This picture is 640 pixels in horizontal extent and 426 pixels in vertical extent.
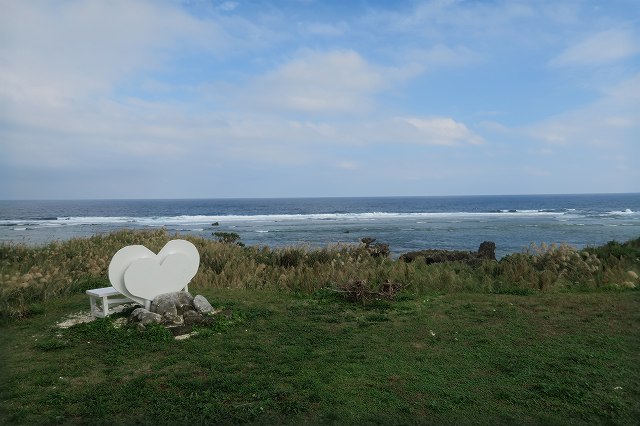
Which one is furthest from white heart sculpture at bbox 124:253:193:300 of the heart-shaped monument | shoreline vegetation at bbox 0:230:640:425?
shoreline vegetation at bbox 0:230:640:425

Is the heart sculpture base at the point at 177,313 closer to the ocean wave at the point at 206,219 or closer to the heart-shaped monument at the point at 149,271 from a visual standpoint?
the heart-shaped monument at the point at 149,271

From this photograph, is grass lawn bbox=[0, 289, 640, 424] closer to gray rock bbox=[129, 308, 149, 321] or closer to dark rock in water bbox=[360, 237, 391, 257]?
gray rock bbox=[129, 308, 149, 321]

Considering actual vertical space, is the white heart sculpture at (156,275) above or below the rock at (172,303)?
above

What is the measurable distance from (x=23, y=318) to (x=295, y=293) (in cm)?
499

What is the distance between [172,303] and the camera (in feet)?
24.4

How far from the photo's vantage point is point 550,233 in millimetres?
40031

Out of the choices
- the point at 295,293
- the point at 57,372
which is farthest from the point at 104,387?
the point at 295,293

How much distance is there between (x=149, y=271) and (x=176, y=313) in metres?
0.83

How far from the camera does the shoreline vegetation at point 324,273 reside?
9516mm

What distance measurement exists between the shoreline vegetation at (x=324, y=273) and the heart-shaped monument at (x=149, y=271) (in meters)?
2.08

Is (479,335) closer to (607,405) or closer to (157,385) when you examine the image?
(607,405)

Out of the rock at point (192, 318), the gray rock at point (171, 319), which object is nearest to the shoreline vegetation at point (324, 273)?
the gray rock at point (171, 319)

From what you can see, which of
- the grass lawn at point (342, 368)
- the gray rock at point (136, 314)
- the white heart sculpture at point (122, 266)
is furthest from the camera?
the white heart sculpture at point (122, 266)

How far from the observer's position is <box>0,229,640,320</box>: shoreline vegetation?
952 cm
